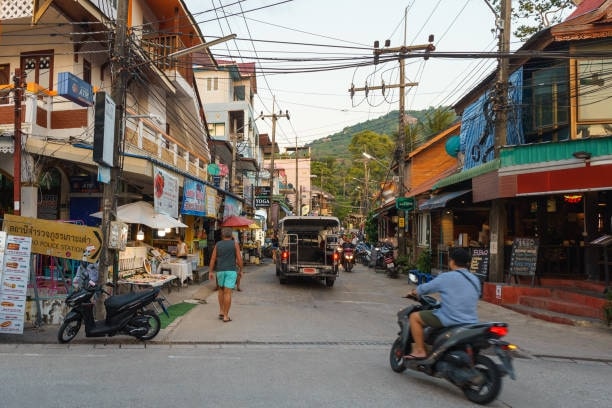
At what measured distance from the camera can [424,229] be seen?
79.4 feet

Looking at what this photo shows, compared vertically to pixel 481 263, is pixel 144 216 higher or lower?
higher

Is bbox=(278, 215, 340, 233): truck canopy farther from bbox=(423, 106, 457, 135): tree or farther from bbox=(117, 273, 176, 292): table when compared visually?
bbox=(423, 106, 457, 135): tree

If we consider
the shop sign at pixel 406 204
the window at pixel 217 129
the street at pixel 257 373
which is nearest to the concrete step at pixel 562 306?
the street at pixel 257 373

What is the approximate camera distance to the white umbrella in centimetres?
1321

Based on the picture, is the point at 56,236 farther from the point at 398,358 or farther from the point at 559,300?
the point at 559,300

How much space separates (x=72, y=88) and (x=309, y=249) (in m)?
9.83

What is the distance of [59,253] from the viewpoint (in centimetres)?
873

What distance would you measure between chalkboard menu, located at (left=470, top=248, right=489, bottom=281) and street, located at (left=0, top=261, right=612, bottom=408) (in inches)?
162

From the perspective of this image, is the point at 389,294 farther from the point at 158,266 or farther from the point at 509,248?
the point at 158,266

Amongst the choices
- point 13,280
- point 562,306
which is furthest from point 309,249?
point 13,280

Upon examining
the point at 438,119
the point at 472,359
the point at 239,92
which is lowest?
the point at 472,359

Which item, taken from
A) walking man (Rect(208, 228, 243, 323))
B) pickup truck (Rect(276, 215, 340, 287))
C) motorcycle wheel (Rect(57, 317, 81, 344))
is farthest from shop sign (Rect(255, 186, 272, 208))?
motorcycle wheel (Rect(57, 317, 81, 344))

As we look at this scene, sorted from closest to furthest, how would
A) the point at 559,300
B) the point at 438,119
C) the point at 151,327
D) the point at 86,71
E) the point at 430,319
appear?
the point at 430,319, the point at 151,327, the point at 559,300, the point at 86,71, the point at 438,119

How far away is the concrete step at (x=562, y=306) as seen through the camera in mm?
10422
